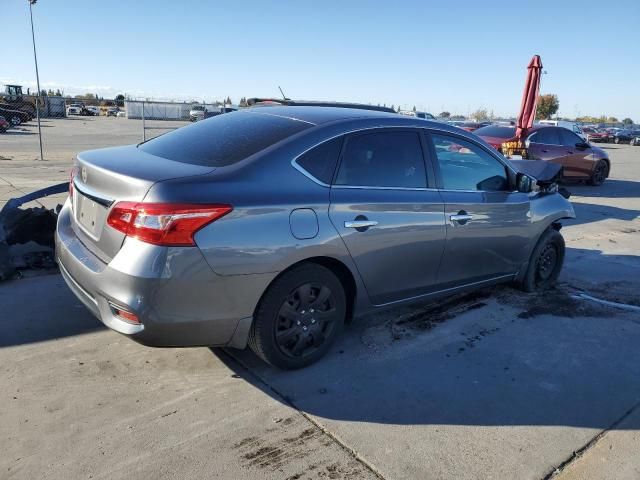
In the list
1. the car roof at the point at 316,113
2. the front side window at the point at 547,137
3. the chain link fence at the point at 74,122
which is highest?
the car roof at the point at 316,113

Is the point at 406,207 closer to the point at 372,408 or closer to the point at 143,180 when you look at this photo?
the point at 372,408

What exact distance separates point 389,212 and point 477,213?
1056mm

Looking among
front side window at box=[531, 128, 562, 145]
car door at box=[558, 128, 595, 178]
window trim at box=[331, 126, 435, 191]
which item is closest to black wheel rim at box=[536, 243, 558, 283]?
window trim at box=[331, 126, 435, 191]

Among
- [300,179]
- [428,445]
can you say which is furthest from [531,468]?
[300,179]

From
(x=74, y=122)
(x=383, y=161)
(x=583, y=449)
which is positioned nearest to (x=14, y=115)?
(x=74, y=122)

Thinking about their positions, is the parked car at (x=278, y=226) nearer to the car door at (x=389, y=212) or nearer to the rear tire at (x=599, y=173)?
the car door at (x=389, y=212)

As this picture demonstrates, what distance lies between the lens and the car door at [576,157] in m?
14.5

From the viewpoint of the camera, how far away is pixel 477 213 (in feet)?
14.0

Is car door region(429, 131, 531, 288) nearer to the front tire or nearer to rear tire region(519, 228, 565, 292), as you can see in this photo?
rear tire region(519, 228, 565, 292)

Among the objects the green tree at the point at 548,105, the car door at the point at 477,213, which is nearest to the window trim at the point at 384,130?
the car door at the point at 477,213

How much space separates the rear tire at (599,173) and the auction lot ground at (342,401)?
458 inches

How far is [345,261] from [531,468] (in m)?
1.55

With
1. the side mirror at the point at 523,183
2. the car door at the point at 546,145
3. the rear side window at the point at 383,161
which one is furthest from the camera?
the car door at the point at 546,145

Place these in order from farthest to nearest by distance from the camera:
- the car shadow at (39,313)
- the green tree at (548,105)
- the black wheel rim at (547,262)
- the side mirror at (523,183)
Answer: the green tree at (548,105) → the black wheel rim at (547,262) → the side mirror at (523,183) → the car shadow at (39,313)
